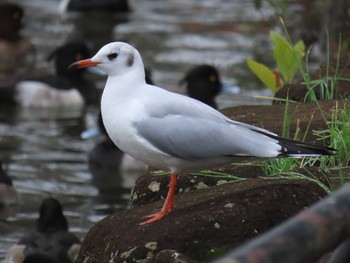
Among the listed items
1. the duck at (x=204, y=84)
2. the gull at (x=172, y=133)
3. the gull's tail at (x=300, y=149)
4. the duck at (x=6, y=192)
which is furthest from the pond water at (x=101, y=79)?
the gull's tail at (x=300, y=149)

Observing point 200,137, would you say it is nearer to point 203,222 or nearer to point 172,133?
point 172,133

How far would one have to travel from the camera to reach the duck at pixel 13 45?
17047mm

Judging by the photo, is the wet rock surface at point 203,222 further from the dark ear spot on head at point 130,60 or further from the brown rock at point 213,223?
the dark ear spot on head at point 130,60

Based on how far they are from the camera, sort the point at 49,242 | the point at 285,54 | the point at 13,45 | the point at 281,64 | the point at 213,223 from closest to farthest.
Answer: the point at 213,223, the point at 285,54, the point at 281,64, the point at 49,242, the point at 13,45

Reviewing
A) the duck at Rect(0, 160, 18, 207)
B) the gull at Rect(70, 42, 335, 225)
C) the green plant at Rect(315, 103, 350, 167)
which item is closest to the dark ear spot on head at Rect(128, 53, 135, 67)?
the gull at Rect(70, 42, 335, 225)

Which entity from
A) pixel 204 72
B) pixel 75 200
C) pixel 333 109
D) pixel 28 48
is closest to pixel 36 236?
pixel 75 200

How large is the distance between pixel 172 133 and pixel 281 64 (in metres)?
2.94

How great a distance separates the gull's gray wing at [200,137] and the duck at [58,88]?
9.96 m

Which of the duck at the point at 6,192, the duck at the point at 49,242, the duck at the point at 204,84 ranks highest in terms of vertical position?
the duck at the point at 49,242

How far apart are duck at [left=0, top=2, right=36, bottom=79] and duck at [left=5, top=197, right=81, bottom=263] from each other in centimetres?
792

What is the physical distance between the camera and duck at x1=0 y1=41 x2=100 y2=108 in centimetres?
1498

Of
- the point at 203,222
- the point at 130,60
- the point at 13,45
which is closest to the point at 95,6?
the point at 13,45

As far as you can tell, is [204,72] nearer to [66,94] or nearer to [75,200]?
[66,94]

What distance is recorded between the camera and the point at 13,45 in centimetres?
1739
